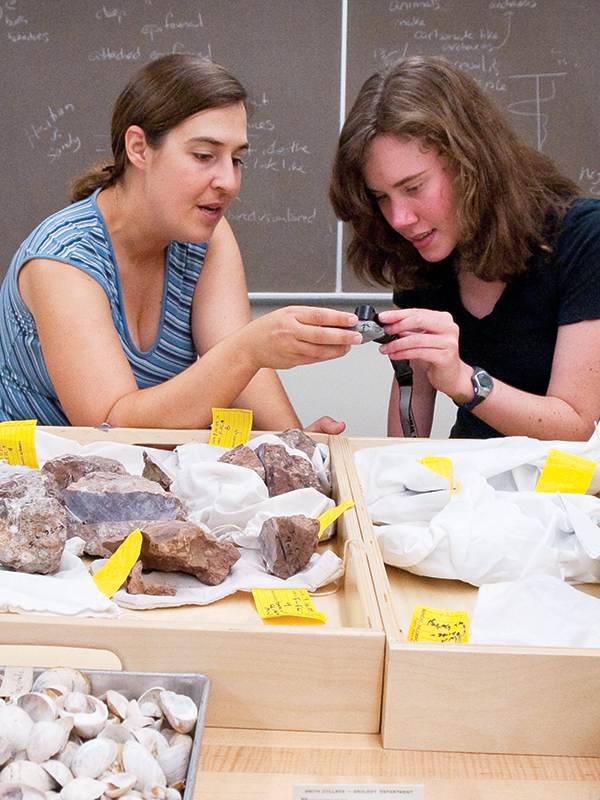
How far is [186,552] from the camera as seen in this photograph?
831 millimetres

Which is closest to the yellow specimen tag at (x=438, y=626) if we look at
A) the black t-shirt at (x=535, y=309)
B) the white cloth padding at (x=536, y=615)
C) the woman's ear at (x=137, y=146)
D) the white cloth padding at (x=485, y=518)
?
the white cloth padding at (x=536, y=615)

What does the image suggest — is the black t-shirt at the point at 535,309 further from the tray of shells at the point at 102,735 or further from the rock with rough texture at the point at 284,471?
the tray of shells at the point at 102,735

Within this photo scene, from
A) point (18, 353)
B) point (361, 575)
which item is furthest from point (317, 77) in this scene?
point (361, 575)

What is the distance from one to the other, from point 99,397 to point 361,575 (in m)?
0.70

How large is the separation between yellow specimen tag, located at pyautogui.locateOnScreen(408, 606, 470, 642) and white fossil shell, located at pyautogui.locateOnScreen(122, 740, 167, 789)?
0.86ft

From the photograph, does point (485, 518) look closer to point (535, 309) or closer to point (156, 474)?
point (156, 474)

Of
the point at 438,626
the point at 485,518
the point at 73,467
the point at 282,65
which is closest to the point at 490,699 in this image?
the point at 438,626

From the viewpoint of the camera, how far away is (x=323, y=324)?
1193mm

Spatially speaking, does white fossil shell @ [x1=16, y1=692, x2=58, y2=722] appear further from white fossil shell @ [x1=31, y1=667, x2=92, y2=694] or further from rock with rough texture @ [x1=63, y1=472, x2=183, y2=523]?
rock with rough texture @ [x1=63, y1=472, x2=183, y2=523]

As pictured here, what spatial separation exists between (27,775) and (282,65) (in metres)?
2.31

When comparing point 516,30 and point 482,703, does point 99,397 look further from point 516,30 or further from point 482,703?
point 516,30

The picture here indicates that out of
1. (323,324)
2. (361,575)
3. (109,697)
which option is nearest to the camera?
(109,697)

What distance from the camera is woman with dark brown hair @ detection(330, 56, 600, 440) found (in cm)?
133

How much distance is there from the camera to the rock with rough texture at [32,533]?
0.82 metres
